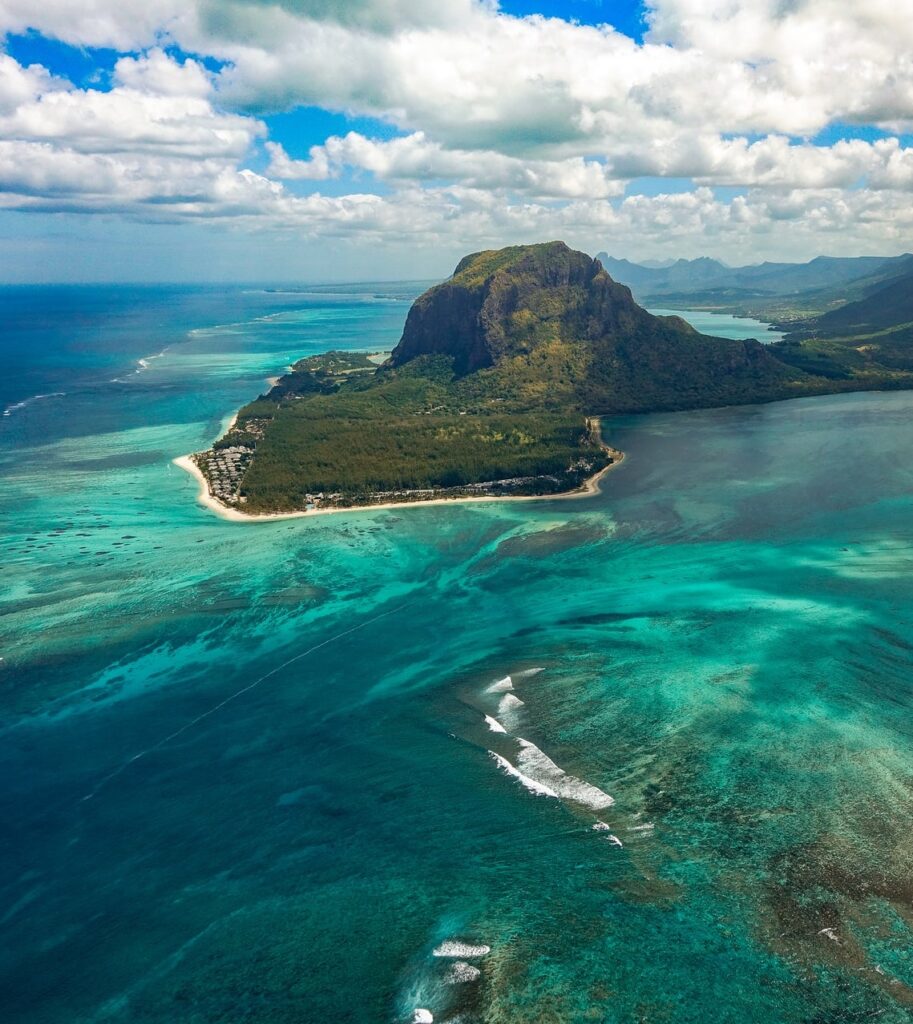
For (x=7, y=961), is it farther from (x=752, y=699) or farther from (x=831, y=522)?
(x=831, y=522)

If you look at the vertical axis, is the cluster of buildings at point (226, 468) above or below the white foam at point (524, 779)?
above

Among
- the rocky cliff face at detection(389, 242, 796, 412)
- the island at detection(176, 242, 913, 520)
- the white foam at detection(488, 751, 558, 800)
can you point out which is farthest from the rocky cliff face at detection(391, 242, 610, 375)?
the white foam at detection(488, 751, 558, 800)

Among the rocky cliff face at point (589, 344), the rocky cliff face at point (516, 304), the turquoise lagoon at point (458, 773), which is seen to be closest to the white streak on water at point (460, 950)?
the turquoise lagoon at point (458, 773)

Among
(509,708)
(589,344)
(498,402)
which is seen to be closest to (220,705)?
(509,708)

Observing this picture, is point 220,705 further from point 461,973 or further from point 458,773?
point 461,973

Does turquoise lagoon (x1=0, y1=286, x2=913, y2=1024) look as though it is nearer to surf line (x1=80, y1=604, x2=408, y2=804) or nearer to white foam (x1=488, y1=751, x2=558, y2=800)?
white foam (x1=488, y1=751, x2=558, y2=800)

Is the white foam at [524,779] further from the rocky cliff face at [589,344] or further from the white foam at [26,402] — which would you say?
the white foam at [26,402]
